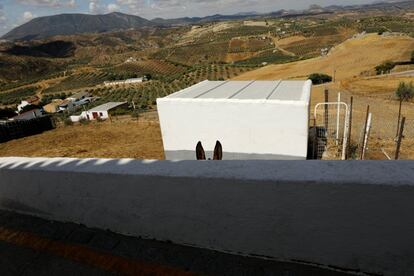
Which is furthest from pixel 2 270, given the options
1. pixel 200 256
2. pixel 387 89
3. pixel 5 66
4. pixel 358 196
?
pixel 5 66

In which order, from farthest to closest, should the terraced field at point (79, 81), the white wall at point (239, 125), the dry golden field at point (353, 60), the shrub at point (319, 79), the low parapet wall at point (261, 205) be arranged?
1. the terraced field at point (79, 81)
2. the dry golden field at point (353, 60)
3. the shrub at point (319, 79)
4. the white wall at point (239, 125)
5. the low parapet wall at point (261, 205)

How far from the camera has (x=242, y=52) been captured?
11331cm

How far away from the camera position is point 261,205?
253cm

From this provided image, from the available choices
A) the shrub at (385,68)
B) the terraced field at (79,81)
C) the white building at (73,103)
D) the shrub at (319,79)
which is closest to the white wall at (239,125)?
the shrub at (319,79)

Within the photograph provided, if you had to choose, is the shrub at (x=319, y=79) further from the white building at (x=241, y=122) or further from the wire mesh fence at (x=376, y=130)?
the white building at (x=241, y=122)

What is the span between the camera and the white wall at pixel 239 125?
7.47m

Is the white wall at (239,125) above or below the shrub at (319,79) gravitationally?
above

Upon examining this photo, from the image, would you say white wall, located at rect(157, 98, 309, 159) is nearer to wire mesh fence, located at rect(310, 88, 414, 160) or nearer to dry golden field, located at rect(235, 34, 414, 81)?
wire mesh fence, located at rect(310, 88, 414, 160)

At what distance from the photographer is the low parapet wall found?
2240 mm

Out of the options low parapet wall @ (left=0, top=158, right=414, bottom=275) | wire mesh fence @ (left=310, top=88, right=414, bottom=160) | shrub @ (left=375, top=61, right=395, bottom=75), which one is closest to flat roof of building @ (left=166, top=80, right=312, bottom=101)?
wire mesh fence @ (left=310, top=88, right=414, bottom=160)

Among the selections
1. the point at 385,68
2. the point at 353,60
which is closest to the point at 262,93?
the point at 385,68

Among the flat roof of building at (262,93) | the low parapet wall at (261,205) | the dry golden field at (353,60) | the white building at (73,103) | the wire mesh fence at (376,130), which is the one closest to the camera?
the low parapet wall at (261,205)

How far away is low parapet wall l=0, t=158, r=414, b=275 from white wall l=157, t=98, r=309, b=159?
4959 millimetres

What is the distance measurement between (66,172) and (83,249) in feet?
2.68
